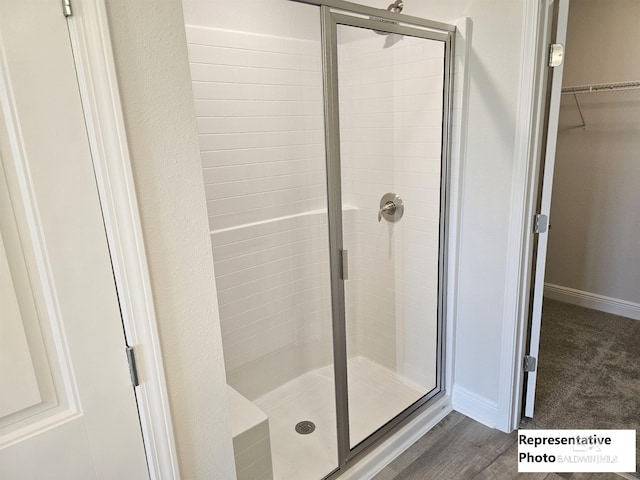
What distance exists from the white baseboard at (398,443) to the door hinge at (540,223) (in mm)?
1006

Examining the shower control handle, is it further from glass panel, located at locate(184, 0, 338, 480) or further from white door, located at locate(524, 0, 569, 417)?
white door, located at locate(524, 0, 569, 417)

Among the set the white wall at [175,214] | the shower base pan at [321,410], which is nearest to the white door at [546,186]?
the shower base pan at [321,410]

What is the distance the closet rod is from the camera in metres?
2.79

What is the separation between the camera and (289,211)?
2.39 m

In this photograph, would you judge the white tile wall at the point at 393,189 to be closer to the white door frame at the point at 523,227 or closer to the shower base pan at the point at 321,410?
the shower base pan at the point at 321,410

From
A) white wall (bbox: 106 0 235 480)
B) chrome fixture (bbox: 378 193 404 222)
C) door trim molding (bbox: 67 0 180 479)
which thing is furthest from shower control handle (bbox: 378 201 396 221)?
door trim molding (bbox: 67 0 180 479)

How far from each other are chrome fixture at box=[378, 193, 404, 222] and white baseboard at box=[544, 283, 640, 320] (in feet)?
6.39

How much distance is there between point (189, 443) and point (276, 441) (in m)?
1.14

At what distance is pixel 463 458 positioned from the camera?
6.32 feet

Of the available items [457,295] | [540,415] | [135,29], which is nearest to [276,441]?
[457,295]

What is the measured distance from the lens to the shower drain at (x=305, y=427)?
2109mm

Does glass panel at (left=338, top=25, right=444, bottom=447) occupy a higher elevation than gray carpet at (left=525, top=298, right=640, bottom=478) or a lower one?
higher

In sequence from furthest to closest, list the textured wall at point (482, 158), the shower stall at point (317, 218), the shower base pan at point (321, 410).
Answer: the shower stall at point (317, 218)
the shower base pan at point (321, 410)
the textured wall at point (482, 158)

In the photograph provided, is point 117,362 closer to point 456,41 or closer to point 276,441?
point 276,441
